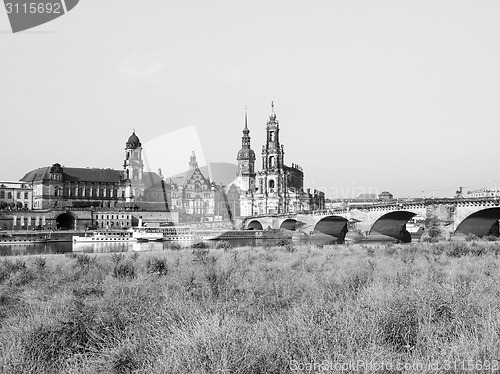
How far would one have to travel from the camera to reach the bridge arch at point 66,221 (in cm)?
9596

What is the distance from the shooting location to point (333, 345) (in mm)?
6098

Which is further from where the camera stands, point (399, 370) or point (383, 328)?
point (383, 328)

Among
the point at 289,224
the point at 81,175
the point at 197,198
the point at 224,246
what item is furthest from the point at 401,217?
the point at 81,175

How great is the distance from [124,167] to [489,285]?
375ft

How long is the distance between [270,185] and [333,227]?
48.7m

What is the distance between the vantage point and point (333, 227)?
76.3 metres

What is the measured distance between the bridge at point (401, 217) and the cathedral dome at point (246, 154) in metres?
50.0

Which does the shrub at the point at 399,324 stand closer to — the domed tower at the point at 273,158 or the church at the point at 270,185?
the church at the point at 270,185

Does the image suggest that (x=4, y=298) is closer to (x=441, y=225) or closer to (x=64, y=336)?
(x=64, y=336)

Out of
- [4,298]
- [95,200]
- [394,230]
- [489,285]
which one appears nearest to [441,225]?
[394,230]

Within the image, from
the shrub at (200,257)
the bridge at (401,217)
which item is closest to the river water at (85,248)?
the bridge at (401,217)

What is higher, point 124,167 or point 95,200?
point 124,167

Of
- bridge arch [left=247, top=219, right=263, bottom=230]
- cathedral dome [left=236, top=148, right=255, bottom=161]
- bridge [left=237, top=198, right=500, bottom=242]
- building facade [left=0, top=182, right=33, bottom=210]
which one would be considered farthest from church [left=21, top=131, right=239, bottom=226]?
bridge [left=237, top=198, right=500, bottom=242]

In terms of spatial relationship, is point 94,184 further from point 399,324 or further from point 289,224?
point 399,324
